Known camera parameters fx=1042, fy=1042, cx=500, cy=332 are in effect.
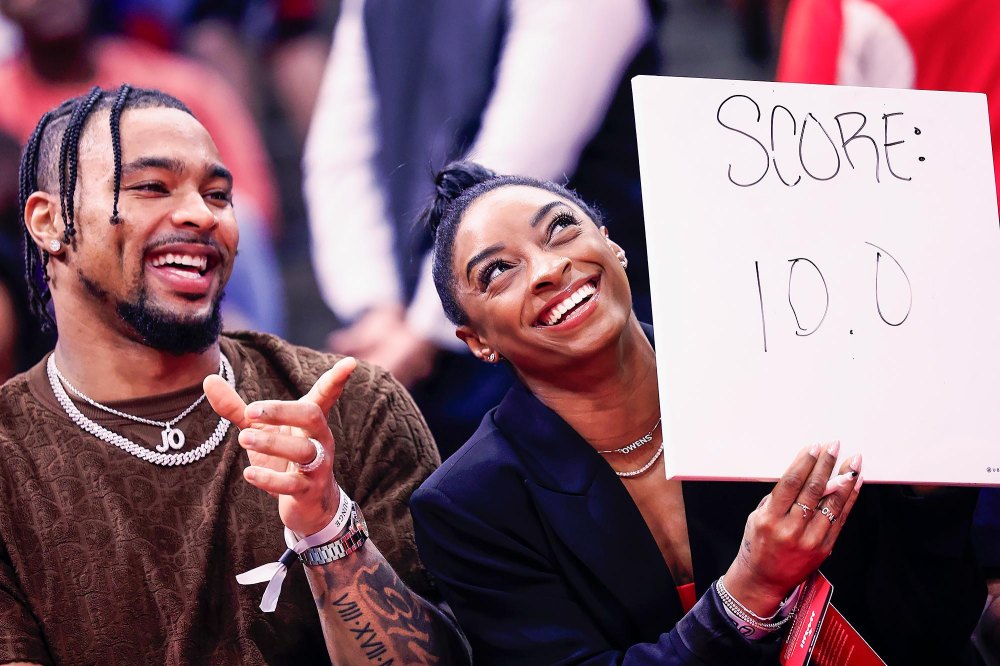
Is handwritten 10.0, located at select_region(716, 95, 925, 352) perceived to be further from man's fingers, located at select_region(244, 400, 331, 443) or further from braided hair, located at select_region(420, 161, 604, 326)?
man's fingers, located at select_region(244, 400, 331, 443)

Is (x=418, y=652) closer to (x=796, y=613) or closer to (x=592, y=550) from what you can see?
(x=592, y=550)

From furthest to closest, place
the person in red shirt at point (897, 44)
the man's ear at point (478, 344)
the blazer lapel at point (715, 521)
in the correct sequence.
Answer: the person in red shirt at point (897, 44), the man's ear at point (478, 344), the blazer lapel at point (715, 521)

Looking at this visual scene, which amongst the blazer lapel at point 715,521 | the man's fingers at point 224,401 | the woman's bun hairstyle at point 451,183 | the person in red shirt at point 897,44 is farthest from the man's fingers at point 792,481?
the person in red shirt at point 897,44

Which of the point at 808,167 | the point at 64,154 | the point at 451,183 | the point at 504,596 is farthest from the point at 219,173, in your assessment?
the point at 808,167

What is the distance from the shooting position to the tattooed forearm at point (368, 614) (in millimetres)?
1647

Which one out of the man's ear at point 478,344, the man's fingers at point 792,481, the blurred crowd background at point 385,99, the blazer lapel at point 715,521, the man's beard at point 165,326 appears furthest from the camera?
the blurred crowd background at point 385,99

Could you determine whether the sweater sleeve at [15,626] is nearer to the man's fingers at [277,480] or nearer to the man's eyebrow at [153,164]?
the man's fingers at [277,480]

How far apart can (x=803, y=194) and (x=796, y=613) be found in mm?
602

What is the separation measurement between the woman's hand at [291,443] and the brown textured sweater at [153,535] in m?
0.36

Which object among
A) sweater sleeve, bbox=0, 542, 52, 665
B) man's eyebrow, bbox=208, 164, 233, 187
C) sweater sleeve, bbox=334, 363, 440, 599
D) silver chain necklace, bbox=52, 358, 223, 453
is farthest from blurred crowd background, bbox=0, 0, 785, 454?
sweater sleeve, bbox=0, 542, 52, 665

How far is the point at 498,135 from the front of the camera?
2.49m

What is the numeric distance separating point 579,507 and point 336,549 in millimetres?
394

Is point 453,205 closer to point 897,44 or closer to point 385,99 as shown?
point 385,99

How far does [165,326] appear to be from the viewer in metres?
1.94
